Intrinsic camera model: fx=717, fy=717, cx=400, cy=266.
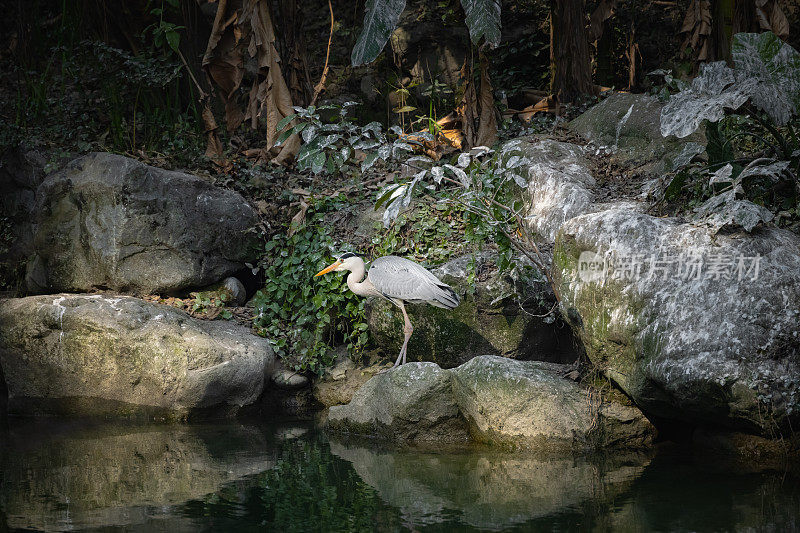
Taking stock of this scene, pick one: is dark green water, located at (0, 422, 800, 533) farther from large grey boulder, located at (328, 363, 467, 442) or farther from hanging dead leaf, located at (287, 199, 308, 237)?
hanging dead leaf, located at (287, 199, 308, 237)

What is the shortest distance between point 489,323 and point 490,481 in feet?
6.62

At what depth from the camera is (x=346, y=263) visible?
6.46 metres

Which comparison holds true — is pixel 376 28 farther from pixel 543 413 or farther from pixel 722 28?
pixel 722 28

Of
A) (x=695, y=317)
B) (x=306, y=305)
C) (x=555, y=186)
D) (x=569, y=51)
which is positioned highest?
(x=569, y=51)

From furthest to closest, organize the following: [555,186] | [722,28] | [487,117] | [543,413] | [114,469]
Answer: [487,117]
[722,28]
[555,186]
[543,413]
[114,469]

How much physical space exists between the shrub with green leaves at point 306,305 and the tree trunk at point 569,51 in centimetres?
354

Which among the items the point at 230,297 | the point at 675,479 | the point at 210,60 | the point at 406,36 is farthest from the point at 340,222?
the point at 675,479

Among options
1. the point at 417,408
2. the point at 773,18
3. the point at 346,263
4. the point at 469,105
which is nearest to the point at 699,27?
the point at 773,18

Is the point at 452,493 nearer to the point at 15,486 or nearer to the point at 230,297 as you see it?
the point at 15,486

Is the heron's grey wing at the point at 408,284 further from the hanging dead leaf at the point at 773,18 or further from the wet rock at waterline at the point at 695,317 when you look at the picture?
the hanging dead leaf at the point at 773,18

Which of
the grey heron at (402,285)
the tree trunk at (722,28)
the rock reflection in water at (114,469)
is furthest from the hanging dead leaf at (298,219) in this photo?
the tree trunk at (722,28)

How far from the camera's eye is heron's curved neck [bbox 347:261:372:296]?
627 cm

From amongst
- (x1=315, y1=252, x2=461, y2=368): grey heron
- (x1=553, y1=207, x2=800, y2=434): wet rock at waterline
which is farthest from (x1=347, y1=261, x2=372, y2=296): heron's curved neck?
(x1=553, y1=207, x2=800, y2=434): wet rock at waterline

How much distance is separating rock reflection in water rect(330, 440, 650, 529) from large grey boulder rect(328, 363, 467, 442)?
0.30 meters
